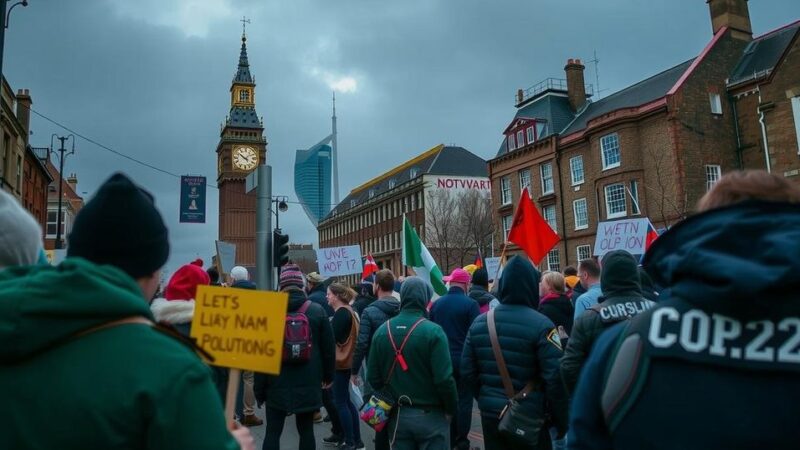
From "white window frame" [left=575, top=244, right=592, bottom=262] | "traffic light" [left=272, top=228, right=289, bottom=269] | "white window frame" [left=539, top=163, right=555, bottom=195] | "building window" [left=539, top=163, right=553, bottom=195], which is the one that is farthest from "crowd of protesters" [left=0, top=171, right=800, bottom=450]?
"building window" [left=539, top=163, right=553, bottom=195]

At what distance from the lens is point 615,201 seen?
31188 millimetres

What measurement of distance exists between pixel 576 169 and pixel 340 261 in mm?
22620

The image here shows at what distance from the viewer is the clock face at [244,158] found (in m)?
85.9

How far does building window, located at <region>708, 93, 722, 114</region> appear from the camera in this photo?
30.0 metres

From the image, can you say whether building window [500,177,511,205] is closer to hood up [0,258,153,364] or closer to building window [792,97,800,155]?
building window [792,97,800,155]

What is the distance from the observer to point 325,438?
800 centimetres

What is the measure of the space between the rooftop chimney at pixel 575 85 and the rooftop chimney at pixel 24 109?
33.3 metres

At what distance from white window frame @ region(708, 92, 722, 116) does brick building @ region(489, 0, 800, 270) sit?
6cm

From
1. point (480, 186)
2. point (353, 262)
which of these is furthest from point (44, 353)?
point (480, 186)

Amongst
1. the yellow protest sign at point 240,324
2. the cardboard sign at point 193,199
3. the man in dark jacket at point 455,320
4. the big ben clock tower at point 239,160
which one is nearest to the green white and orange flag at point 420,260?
the man in dark jacket at point 455,320

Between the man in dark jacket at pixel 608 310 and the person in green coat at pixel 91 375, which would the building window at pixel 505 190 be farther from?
the person in green coat at pixel 91 375

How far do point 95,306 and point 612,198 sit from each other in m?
32.3

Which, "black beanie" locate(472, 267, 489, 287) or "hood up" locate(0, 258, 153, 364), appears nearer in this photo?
"hood up" locate(0, 258, 153, 364)

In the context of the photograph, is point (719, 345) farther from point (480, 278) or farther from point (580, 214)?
point (580, 214)
